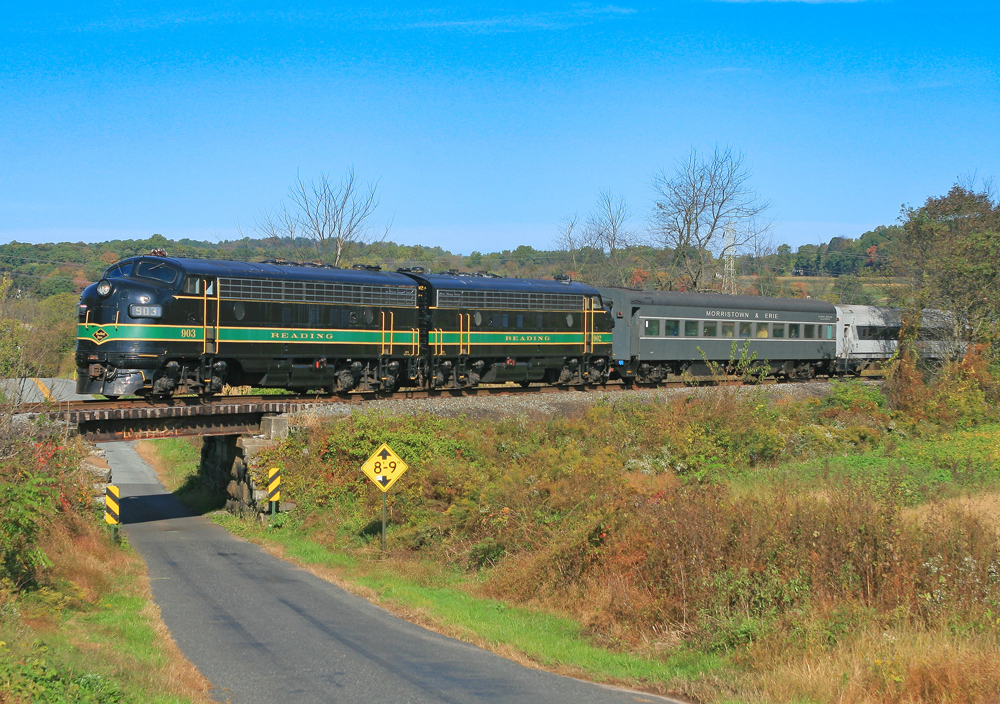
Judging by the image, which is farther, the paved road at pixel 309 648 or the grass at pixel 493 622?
the grass at pixel 493 622

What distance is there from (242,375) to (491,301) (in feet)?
29.8

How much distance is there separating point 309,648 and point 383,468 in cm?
712

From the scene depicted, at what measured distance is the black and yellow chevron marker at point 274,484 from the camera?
79.5 ft

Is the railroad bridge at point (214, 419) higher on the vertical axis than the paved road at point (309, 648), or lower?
higher

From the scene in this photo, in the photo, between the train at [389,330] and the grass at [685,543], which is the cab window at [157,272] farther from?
the grass at [685,543]

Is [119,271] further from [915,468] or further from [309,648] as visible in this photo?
[915,468]

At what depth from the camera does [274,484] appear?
24.2 metres

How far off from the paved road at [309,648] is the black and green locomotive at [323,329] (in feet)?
18.5

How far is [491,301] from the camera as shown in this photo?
30422 millimetres

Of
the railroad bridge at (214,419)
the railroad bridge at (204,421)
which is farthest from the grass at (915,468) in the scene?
the railroad bridge at (204,421)

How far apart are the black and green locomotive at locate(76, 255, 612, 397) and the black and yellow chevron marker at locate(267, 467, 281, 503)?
3.04 metres

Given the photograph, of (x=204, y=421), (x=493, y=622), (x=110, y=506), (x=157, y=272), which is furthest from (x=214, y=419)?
(x=493, y=622)

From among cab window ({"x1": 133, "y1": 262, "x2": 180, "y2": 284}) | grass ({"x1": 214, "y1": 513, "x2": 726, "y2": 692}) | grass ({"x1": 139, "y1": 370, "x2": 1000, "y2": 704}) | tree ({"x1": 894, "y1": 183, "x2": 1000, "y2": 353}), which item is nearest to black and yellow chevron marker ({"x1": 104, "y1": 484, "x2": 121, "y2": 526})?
grass ({"x1": 139, "y1": 370, "x2": 1000, "y2": 704})

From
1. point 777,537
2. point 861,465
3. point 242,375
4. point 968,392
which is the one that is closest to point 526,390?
point 242,375
